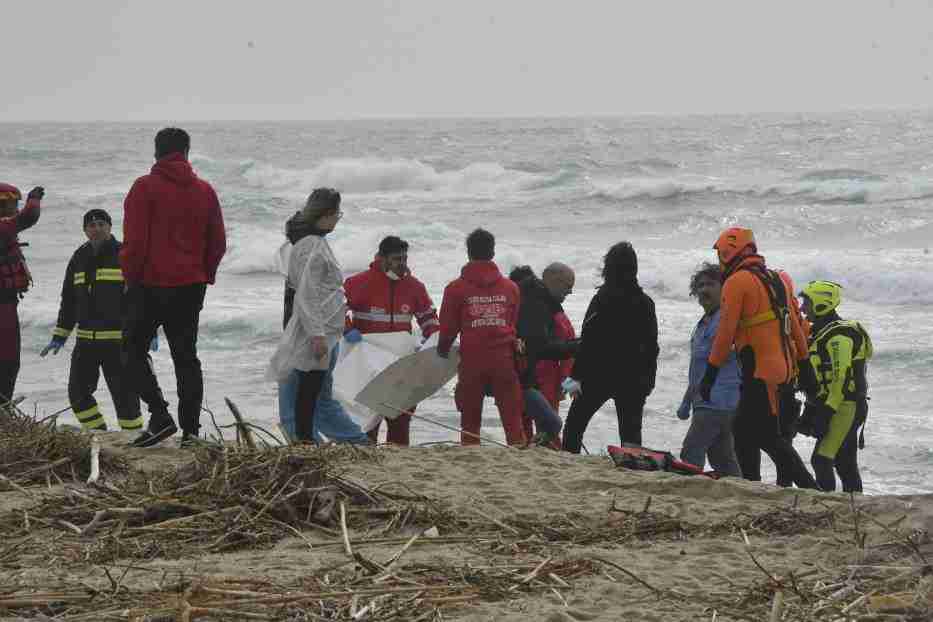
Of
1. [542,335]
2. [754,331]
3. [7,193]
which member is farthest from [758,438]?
[7,193]

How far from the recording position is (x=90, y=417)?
339 inches

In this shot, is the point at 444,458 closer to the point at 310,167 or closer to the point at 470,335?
the point at 470,335

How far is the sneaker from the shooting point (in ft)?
22.2

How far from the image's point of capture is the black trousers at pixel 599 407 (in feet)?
25.2

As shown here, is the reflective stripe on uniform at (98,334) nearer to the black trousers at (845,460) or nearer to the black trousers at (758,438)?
the black trousers at (758,438)

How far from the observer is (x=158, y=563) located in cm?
443

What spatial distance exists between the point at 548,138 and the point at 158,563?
56.8 metres

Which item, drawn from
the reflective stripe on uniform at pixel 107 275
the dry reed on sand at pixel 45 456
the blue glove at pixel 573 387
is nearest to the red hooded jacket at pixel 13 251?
the reflective stripe on uniform at pixel 107 275

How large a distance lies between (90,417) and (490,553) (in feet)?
15.5

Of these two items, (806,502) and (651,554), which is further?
(806,502)

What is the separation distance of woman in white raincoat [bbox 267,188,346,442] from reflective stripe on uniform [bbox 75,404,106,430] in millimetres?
1944

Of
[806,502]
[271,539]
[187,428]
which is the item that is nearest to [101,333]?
[187,428]

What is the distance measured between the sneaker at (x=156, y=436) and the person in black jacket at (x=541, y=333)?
2.36 metres

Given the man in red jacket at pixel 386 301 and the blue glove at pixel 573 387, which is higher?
the man in red jacket at pixel 386 301
